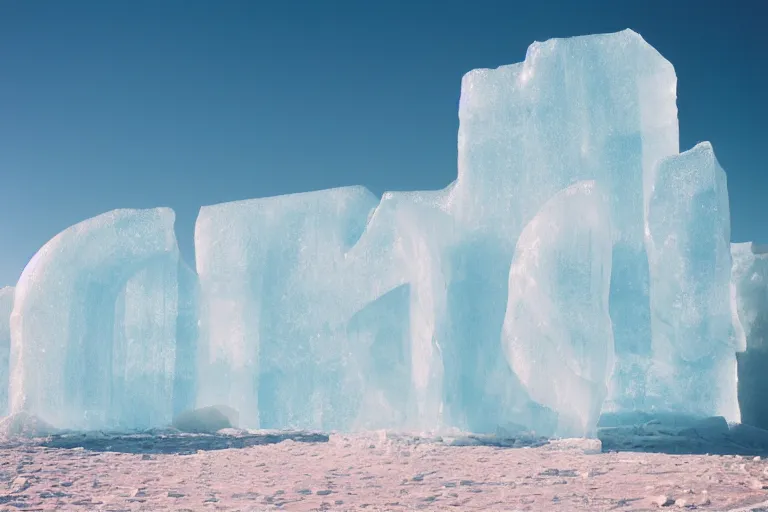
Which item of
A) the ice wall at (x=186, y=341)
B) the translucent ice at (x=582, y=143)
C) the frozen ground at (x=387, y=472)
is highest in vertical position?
the translucent ice at (x=582, y=143)

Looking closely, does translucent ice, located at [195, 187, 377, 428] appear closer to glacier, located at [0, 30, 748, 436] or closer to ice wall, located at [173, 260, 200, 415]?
glacier, located at [0, 30, 748, 436]

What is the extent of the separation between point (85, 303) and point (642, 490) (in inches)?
354

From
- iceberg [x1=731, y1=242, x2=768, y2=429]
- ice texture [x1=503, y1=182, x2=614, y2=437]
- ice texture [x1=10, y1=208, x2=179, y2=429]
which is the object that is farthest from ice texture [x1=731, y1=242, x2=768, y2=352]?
ice texture [x1=10, y1=208, x2=179, y2=429]

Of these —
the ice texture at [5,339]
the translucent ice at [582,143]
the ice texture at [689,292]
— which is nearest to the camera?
the ice texture at [689,292]

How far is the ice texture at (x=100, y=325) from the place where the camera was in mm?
11508

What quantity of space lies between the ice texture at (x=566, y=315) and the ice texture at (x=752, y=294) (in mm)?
3851

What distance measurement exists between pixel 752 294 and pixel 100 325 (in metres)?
10.8

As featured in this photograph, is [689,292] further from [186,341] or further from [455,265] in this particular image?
[186,341]

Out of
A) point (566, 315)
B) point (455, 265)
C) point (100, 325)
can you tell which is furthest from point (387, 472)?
point (100, 325)

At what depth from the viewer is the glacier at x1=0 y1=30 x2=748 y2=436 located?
11227 mm

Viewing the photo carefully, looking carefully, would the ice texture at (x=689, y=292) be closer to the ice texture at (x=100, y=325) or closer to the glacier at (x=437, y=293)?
the glacier at (x=437, y=293)

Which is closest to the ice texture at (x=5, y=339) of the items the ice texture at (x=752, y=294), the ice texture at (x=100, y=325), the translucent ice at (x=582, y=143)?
the ice texture at (x=100, y=325)

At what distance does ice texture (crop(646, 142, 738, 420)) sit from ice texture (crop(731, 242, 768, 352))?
4.39 feet

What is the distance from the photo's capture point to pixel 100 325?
39.5 ft
